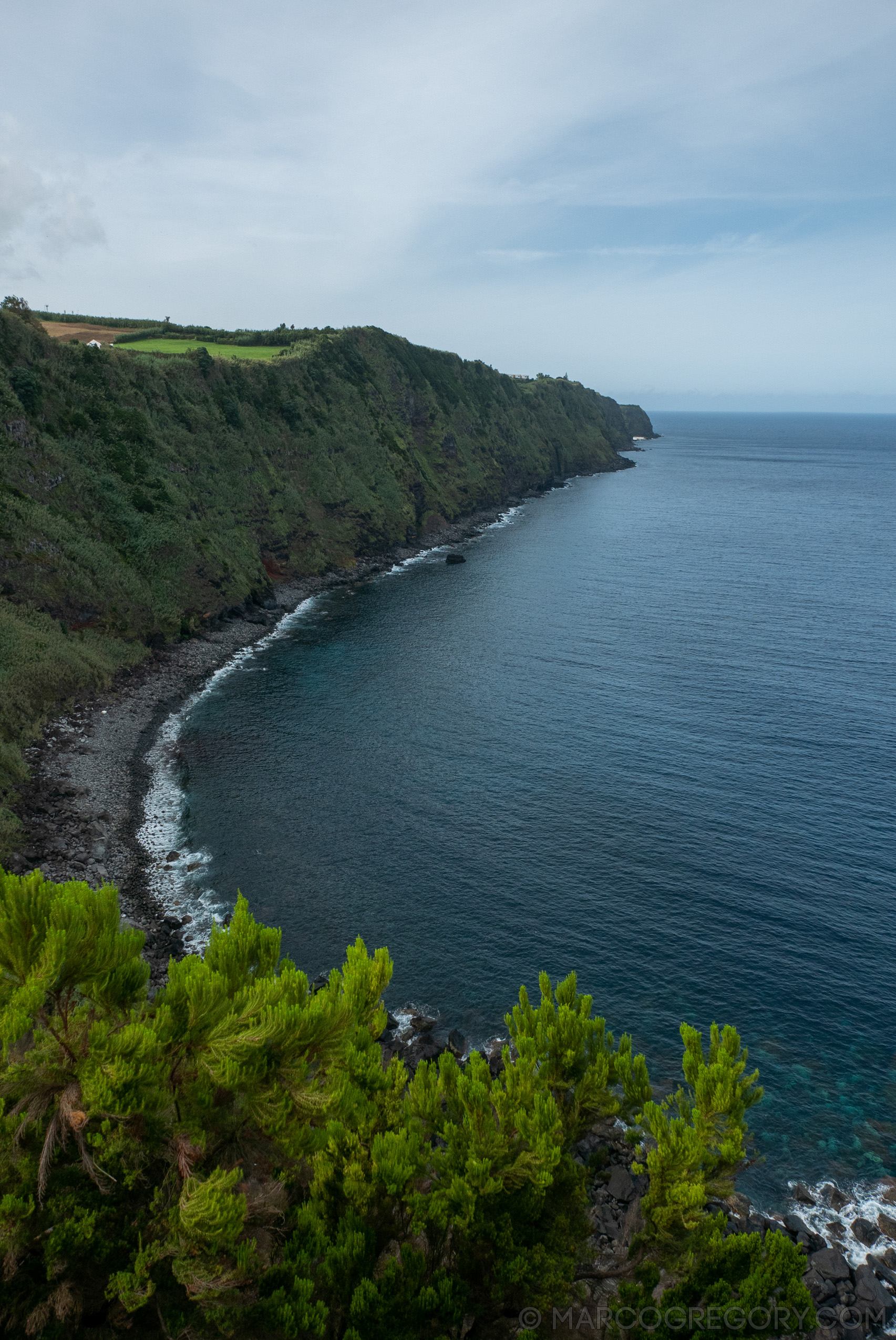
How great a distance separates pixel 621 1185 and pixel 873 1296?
794cm

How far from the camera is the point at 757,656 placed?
72.5m

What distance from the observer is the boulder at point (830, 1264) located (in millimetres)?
23797

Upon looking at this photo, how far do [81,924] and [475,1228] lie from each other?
10763mm

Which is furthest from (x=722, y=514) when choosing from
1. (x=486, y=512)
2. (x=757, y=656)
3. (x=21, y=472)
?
(x=21, y=472)

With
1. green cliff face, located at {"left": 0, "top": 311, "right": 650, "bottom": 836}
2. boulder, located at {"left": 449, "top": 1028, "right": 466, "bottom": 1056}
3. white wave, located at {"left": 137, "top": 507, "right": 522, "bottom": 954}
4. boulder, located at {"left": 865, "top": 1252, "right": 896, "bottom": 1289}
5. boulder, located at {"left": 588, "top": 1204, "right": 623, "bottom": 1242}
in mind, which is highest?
green cliff face, located at {"left": 0, "top": 311, "right": 650, "bottom": 836}

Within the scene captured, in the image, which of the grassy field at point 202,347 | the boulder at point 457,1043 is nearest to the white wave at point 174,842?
the boulder at point 457,1043

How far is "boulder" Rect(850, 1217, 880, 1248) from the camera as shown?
24859mm

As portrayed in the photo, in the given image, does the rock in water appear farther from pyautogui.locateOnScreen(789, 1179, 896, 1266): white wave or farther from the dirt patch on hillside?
the dirt patch on hillside

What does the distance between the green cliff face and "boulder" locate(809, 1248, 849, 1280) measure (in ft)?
151

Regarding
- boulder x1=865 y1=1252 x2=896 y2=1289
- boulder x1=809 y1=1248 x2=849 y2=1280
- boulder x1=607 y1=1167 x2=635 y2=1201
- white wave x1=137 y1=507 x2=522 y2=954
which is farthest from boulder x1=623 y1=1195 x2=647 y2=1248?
white wave x1=137 y1=507 x2=522 y2=954

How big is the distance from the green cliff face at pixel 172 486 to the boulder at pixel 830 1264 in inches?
1814

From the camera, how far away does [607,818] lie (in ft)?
153

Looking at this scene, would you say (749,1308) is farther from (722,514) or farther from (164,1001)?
(722,514)

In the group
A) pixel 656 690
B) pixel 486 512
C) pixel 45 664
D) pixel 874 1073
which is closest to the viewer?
pixel 874 1073
